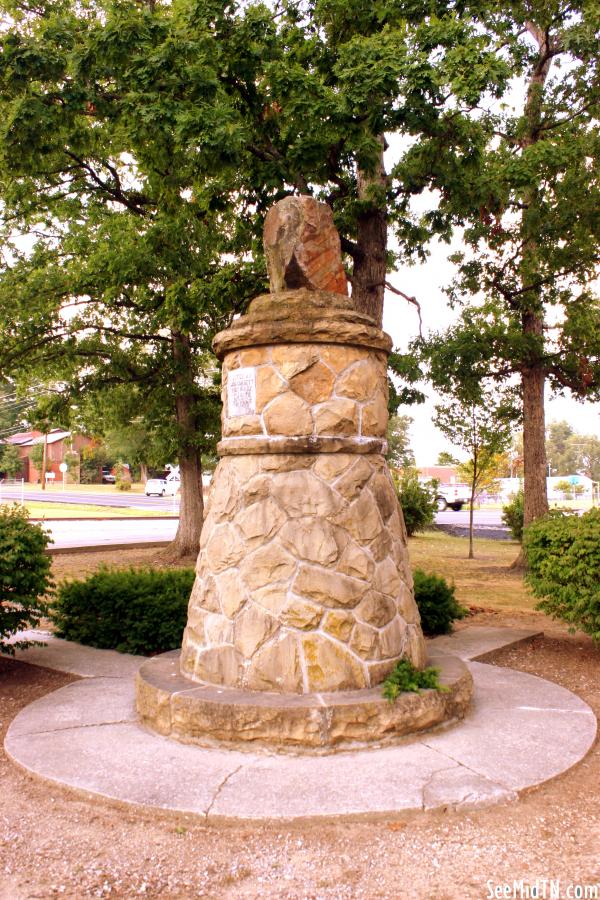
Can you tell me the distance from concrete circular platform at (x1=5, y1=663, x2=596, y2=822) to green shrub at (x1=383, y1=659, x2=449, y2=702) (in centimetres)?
28

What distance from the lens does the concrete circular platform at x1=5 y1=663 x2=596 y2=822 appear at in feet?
11.1

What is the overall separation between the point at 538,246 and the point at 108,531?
51.9ft

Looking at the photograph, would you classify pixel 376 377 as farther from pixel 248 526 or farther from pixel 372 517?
pixel 248 526

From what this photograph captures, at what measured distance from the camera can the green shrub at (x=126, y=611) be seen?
6914mm

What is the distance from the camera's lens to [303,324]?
15.3ft

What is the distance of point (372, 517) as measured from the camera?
185 inches

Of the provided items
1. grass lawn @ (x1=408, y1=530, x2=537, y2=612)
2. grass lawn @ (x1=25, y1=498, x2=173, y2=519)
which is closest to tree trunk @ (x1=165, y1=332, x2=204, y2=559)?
grass lawn @ (x1=408, y1=530, x2=537, y2=612)

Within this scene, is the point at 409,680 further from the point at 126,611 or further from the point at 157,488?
the point at 157,488

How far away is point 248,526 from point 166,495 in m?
51.7

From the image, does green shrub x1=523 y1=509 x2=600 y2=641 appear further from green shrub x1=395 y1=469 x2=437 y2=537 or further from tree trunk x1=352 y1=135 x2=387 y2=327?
green shrub x1=395 y1=469 x2=437 y2=537

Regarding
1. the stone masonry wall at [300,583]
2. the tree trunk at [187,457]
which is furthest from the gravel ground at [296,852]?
the tree trunk at [187,457]

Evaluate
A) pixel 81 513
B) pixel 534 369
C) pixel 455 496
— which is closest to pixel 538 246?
pixel 534 369

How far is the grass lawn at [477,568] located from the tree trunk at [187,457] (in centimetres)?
487

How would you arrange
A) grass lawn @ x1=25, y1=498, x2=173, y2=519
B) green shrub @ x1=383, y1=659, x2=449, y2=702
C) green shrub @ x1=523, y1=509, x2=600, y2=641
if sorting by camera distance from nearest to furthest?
green shrub @ x1=383, y1=659, x2=449, y2=702
green shrub @ x1=523, y1=509, x2=600, y2=641
grass lawn @ x1=25, y1=498, x2=173, y2=519
